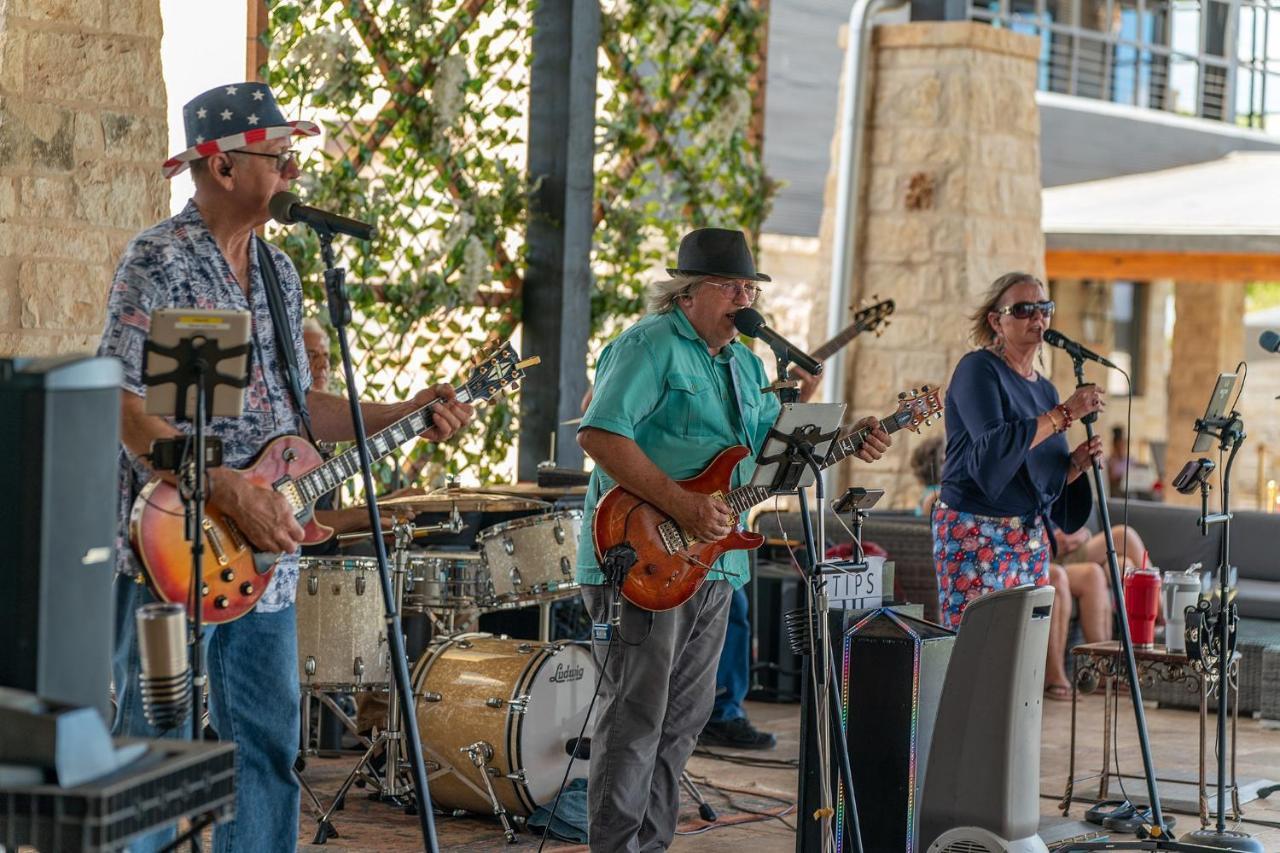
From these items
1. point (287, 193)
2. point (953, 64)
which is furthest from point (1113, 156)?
point (287, 193)

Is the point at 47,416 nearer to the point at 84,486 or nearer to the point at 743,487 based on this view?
the point at 84,486

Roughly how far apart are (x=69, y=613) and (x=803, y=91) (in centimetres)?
1004

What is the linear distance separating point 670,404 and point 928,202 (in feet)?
17.5

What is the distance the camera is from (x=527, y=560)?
225 inches

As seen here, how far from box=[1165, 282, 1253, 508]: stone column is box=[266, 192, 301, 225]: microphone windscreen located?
16.1m

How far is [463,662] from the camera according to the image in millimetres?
5660

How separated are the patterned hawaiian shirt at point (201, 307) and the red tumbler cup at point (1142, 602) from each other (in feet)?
10.2

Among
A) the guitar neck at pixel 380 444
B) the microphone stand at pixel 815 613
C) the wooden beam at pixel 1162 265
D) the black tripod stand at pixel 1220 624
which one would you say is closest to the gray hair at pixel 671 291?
the microphone stand at pixel 815 613

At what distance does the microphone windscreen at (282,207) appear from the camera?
352 centimetres

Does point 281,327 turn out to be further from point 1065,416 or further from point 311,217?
point 1065,416

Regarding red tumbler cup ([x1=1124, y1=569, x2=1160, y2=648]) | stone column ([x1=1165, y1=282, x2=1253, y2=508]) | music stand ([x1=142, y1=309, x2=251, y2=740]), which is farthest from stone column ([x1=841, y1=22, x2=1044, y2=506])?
stone column ([x1=1165, y1=282, x2=1253, y2=508])

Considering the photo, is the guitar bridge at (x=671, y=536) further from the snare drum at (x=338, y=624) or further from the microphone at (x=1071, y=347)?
the snare drum at (x=338, y=624)

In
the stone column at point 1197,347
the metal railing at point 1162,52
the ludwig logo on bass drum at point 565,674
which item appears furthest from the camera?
the stone column at point 1197,347

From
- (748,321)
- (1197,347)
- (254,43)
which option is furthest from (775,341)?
(1197,347)
